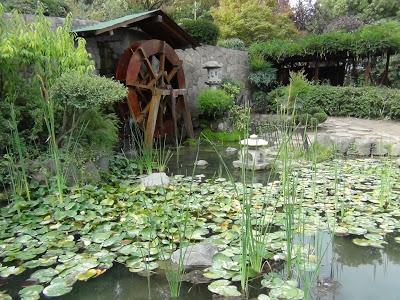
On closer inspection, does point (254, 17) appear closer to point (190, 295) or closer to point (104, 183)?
point (104, 183)

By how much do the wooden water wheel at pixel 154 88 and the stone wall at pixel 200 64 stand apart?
1046 mm

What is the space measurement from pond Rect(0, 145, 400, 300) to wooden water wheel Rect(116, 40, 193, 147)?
2.60m

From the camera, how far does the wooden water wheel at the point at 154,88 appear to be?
625 centimetres

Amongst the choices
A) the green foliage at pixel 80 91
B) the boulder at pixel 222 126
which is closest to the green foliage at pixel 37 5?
the green foliage at pixel 80 91

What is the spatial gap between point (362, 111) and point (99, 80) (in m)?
7.22

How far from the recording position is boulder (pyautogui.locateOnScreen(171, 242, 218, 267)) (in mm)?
2299

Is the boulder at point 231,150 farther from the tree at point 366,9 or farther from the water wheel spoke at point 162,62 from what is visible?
the tree at point 366,9

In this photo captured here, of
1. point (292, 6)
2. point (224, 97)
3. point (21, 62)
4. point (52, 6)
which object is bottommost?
point (224, 97)

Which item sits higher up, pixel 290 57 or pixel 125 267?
pixel 290 57

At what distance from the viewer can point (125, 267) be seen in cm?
235

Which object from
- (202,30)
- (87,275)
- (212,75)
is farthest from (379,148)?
(202,30)

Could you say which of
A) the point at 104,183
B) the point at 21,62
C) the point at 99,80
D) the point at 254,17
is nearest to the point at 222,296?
the point at 104,183

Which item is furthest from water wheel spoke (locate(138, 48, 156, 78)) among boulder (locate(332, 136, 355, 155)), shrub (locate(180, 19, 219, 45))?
boulder (locate(332, 136, 355, 155))

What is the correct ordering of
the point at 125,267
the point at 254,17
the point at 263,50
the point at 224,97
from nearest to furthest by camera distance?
1. the point at 125,267
2. the point at 224,97
3. the point at 263,50
4. the point at 254,17
